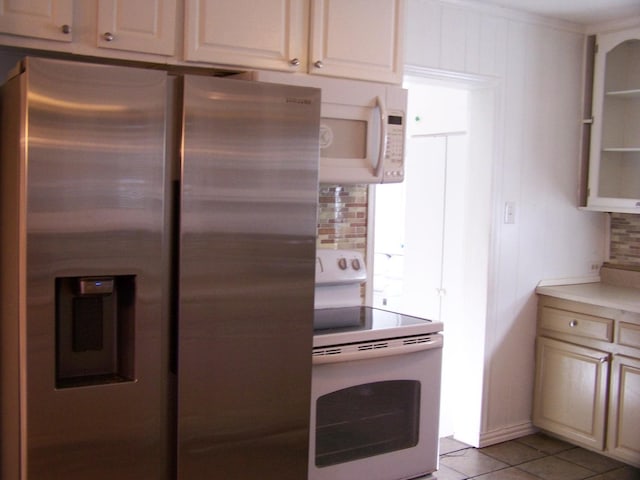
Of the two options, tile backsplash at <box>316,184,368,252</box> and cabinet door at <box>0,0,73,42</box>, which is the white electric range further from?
cabinet door at <box>0,0,73,42</box>

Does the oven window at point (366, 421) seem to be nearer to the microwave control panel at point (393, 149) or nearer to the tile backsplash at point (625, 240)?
the microwave control panel at point (393, 149)

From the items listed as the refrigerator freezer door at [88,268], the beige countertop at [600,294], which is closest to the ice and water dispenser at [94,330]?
the refrigerator freezer door at [88,268]

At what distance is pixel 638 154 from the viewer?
4117mm

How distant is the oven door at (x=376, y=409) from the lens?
8.09 feet

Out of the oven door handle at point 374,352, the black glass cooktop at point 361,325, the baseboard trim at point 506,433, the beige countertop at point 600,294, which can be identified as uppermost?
the beige countertop at point 600,294

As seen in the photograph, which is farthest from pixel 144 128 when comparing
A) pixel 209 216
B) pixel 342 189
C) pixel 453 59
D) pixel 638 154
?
pixel 638 154

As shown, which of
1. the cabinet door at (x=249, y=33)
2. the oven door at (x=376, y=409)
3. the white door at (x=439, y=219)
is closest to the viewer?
the cabinet door at (x=249, y=33)

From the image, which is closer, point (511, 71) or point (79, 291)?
point (79, 291)

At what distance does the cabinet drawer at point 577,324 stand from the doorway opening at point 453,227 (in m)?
0.43

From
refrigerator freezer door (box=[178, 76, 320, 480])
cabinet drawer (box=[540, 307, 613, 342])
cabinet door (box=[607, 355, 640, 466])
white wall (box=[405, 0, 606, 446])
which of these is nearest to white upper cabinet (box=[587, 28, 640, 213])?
white wall (box=[405, 0, 606, 446])

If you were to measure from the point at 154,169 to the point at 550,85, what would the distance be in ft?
9.13

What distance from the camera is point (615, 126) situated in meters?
4.12

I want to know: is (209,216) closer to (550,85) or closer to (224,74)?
(224,74)

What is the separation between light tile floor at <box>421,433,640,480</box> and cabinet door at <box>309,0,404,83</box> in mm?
1925
